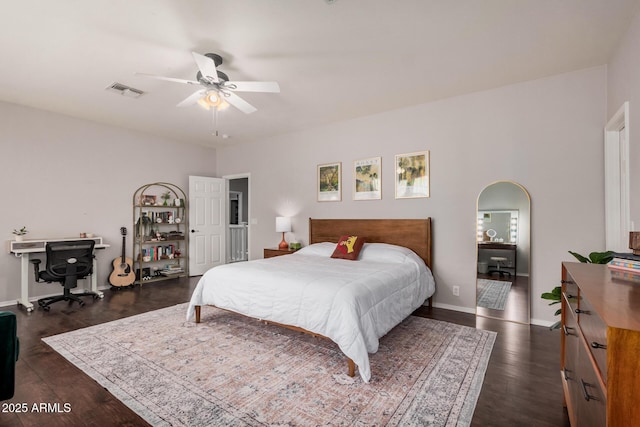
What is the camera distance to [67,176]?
4.67 metres

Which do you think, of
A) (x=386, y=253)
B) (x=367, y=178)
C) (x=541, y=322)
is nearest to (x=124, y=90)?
(x=367, y=178)

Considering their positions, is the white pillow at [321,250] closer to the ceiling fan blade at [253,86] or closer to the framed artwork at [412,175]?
the framed artwork at [412,175]

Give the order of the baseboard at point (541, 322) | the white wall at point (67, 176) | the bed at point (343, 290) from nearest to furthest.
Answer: the bed at point (343, 290)
the baseboard at point (541, 322)
the white wall at point (67, 176)

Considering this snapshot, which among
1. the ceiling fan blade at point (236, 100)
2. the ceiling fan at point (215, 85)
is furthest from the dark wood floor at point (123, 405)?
the ceiling fan blade at point (236, 100)

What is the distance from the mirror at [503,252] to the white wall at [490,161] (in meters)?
0.07

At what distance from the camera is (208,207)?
6.43 metres

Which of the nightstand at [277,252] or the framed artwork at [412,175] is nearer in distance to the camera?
the framed artwork at [412,175]

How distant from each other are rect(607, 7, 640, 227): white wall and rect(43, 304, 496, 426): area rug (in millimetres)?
1711

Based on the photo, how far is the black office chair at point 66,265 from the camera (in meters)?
3.87

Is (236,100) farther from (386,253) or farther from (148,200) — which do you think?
→ (148,200)

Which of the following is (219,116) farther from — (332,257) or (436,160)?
(436,160)

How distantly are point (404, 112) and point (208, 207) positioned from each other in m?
4.36

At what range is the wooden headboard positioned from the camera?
4035mm

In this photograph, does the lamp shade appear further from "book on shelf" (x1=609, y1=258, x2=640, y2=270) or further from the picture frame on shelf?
"book on shelf" (x1=609, y1=258, x2=640, y2=270)
